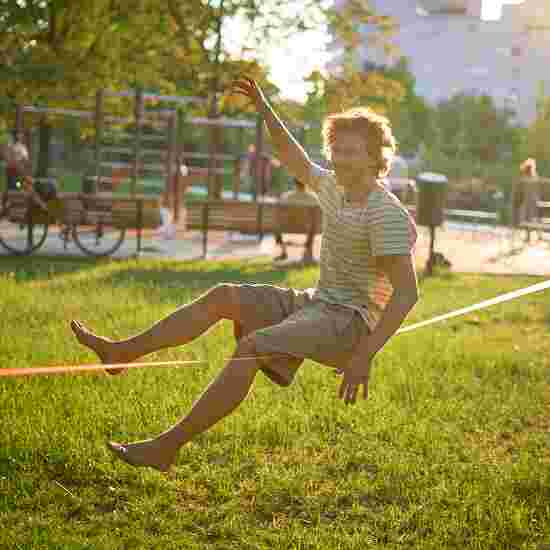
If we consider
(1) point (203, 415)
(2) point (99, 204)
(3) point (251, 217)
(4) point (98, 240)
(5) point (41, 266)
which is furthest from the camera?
(3) point (251, 217)

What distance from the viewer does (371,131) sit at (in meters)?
4.36

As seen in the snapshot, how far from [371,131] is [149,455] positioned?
5.36ft

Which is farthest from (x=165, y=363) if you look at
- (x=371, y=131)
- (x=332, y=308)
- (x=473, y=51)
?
(x=473, y=51)

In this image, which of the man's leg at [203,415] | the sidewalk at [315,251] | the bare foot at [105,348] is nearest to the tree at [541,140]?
the sidewalk at [315,251]

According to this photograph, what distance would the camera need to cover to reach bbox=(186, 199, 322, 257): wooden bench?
1488cm

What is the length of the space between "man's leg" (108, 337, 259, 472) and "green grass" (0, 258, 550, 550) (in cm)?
29

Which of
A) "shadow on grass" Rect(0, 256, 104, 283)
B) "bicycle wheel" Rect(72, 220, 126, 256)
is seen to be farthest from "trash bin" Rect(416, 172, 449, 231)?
"shadow on grass" Rect(0, 256, 104, 283)

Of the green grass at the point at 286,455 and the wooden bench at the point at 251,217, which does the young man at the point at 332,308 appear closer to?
the green grass at the point at 286,455

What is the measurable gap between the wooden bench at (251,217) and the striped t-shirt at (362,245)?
33.8ft

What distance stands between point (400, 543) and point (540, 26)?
287 feet

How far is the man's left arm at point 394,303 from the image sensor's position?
400cm

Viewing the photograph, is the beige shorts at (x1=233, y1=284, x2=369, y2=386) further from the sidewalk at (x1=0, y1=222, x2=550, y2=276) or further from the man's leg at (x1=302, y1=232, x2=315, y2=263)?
the man's leg at (x1=302, y1=232, x2=315, y2=263)

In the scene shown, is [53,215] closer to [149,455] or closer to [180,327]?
[180,327]

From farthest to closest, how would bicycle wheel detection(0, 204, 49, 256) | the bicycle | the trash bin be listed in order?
the bicycle
bicycle wheel detection(0, 204, 49, 256)
the trash bin
